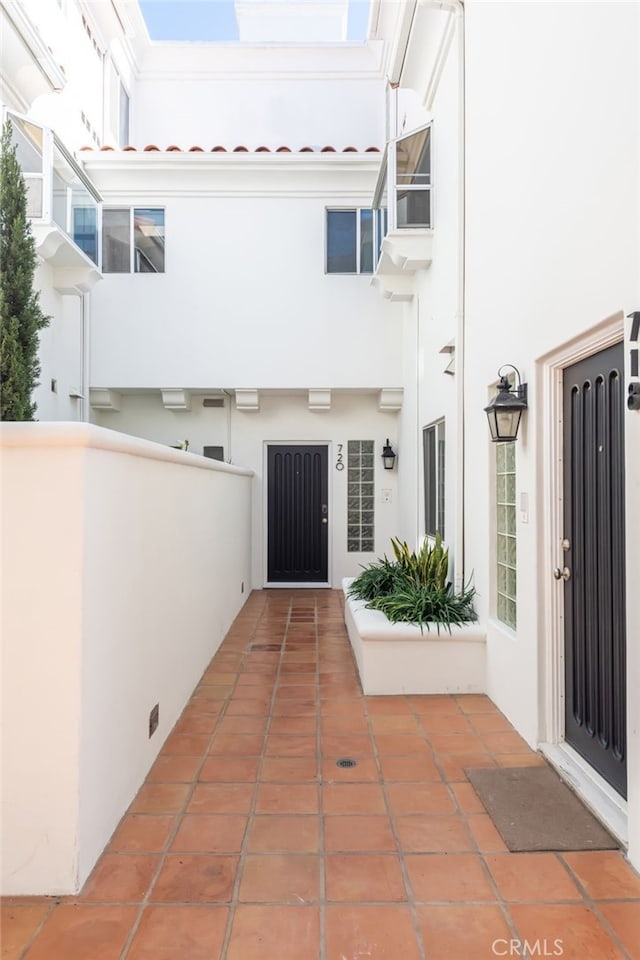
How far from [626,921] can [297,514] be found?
676 centimetres

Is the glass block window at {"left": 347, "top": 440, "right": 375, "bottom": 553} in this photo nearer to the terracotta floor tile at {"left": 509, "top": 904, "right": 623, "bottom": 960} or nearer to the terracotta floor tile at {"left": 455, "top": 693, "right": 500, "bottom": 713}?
the terracotta floor tile at {"left": 455, "top": 693, "right": 500, "bottom": 713}

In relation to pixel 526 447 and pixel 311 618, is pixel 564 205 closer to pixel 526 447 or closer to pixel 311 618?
pixel 526 447

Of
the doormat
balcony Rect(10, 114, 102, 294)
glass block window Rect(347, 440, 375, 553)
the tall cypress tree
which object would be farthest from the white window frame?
the doormat

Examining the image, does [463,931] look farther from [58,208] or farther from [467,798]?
[58,208]

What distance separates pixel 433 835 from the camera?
245 cm

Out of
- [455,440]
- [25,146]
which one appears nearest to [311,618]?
[455,440]

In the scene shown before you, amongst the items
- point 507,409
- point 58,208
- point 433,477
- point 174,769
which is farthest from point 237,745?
point 58,208

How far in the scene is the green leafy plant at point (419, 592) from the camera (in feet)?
14.1

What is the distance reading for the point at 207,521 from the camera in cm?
493

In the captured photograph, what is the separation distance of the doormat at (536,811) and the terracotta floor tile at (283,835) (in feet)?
2.67

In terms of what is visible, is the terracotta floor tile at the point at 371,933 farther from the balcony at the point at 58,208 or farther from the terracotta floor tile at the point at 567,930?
the balcony at the point at 58,208

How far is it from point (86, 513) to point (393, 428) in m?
6.58

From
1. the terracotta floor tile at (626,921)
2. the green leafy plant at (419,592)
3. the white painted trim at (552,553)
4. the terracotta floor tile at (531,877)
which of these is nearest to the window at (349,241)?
the green leafy plant at (419,592)

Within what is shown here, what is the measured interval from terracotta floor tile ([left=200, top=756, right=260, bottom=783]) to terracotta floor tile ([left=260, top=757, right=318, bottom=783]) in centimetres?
6
